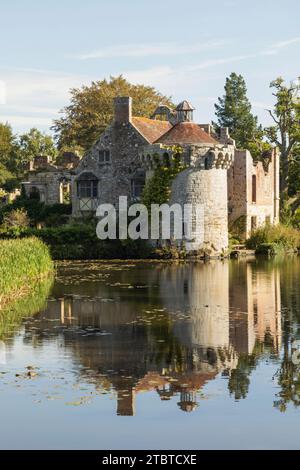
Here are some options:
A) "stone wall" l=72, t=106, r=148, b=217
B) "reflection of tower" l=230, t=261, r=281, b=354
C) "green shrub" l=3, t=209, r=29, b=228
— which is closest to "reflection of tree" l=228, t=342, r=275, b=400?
"reflection of tower" l=230, t=261, r=281, b=354

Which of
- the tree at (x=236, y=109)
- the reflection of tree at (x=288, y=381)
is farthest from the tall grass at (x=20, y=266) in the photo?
the tree at (x=236, y=109)

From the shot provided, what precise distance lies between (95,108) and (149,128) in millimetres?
19417

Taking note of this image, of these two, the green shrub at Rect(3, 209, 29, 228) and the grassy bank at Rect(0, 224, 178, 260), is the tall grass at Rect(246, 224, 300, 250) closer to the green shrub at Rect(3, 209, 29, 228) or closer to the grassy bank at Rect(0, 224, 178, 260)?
the grassy bank at Rect(0, 224, 178, 260)

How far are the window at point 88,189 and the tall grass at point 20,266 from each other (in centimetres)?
1658

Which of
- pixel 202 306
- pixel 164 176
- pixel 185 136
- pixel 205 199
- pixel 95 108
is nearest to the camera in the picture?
pixel 202 306

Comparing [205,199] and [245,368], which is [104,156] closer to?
[205,199]

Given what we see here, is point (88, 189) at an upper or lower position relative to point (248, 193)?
upper

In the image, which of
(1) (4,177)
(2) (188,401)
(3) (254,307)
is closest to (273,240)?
(3) (254,307)

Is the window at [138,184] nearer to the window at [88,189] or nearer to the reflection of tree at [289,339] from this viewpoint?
the window at [88,189]

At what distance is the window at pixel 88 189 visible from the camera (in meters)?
53.3

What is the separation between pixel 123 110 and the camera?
51.8 meters

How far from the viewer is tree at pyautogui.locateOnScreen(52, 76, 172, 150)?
232 feet

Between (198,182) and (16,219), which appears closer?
(198,182)

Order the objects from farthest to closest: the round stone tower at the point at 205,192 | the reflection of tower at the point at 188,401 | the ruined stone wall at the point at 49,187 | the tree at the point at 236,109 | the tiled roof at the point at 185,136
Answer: the tree at the point at 236,109, the ruined stone wall at the point at 49,187, the tiled roof at the point at 185,136, the round stone tower at the point at 205,192, the reflection of tower at the point at 188,401
